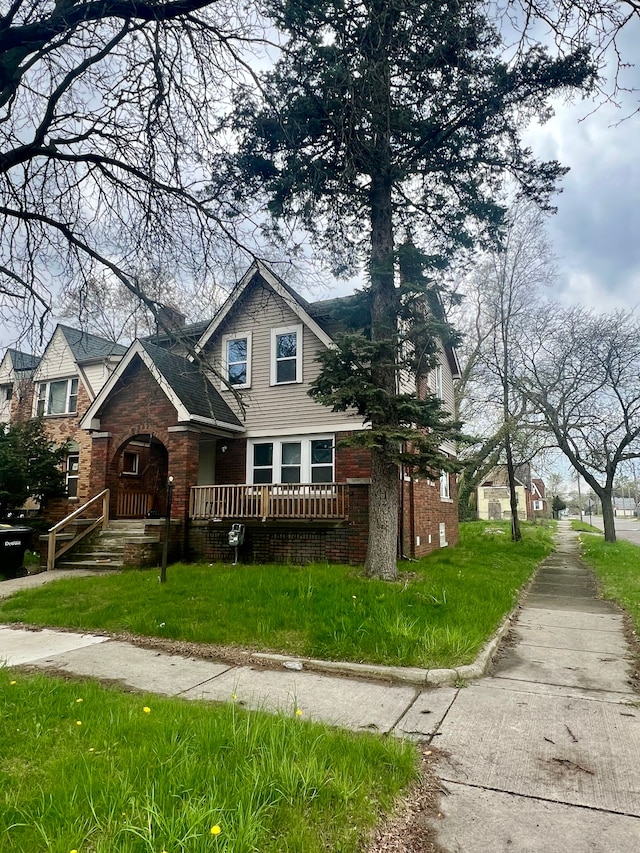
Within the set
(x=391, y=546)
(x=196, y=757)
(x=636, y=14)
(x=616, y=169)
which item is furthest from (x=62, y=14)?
(x=391, y=546)

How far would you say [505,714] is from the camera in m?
4.47

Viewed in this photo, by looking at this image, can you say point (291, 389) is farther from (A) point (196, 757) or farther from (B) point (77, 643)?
(A) point (196, 757)

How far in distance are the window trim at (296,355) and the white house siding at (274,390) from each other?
9cm

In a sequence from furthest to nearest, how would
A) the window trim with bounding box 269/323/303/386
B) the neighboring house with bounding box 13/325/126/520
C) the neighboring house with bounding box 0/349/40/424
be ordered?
the neighboring house with bounding box 13/325/126/520 < the window trim with bounding box 269/323/303/386 < the neighboring house with bounding box 0/349/40/424

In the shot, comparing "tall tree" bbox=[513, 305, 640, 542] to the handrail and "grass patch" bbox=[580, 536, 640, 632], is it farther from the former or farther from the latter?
the handrail

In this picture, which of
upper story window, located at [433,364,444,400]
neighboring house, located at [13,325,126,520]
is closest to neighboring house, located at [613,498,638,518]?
upper story window, located at [433,364,444,400]

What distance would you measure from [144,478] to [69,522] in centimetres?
405

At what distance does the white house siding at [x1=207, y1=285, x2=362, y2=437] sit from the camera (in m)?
14.7

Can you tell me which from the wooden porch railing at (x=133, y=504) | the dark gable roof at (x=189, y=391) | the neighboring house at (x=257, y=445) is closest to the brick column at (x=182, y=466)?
the neighboring house at (x=257, y=445)

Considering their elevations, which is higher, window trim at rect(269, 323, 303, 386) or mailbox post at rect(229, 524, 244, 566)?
window trim at rect(269, 323, 303, 386)

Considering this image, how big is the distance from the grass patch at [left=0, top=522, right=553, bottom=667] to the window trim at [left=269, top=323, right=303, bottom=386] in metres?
6.08

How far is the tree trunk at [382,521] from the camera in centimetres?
998

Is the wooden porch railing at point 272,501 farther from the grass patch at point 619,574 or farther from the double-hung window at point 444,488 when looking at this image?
the double-hung window at point 444,488

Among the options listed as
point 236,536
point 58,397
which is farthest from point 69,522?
point 58,397
